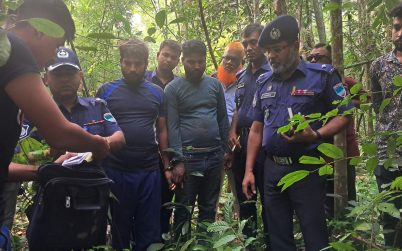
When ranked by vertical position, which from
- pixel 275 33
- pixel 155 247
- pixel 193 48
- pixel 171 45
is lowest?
pixel 155 247

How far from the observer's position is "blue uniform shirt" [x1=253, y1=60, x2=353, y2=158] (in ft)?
9.27

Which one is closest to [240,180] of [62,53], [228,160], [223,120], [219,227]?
[228,160]

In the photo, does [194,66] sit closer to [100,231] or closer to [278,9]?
[278,9]

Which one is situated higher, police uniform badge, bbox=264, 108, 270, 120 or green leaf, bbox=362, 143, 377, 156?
police uniform badge, bbox=264, 108, 270, 120

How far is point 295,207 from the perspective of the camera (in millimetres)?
2830

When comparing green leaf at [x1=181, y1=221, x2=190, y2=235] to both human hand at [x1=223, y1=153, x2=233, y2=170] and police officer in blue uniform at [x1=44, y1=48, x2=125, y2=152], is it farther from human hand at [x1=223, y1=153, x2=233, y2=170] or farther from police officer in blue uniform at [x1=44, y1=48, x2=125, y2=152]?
police officer in blue uniform at [x1=44, y1=48, x2=125, y2=152]

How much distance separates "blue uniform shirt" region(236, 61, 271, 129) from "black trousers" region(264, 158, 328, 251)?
821 millimetres

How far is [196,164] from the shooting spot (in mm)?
3732

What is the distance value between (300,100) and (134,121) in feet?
4.58

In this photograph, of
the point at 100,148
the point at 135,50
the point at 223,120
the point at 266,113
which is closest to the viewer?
the point at 100,148

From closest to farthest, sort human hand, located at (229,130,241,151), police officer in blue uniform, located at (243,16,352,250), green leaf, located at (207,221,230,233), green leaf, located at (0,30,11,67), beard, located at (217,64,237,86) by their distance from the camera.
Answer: green leaf, located at (0,30,11,67) → police officer in blue uniform, located at (243,16,352,250) → green leaf, located at (207,221,230,233) → human hand, located at (229,130,241,151) → beard, located at (217,64,237,86)

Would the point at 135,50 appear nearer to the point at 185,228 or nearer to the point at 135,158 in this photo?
the point at 135,158

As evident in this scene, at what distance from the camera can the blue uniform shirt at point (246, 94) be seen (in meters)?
3.79

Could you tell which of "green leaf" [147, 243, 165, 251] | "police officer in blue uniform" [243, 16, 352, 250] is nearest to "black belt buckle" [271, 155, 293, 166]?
"police officer in blue uniform" [243, 16, 352, 250]
